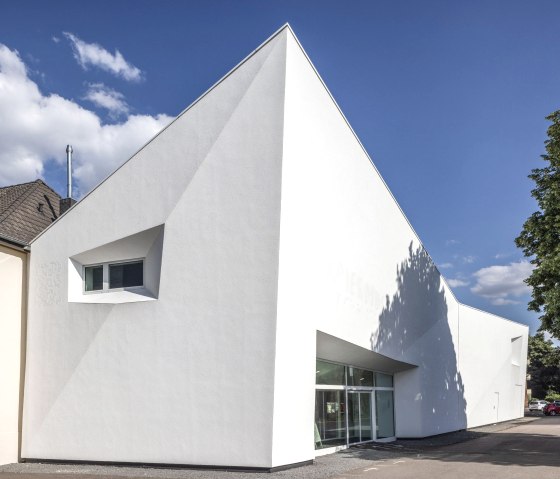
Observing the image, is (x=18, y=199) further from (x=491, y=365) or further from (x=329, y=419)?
(x=491, y=365)

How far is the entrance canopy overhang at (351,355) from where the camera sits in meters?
16.0

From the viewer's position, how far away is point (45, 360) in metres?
15.4

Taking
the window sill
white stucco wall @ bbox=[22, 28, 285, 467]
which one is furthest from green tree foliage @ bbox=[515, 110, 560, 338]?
the window sill

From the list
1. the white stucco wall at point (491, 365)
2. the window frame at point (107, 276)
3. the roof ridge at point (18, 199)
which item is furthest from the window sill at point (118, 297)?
the white stucco wall at point (491, 365)

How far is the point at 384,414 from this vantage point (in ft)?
72.9

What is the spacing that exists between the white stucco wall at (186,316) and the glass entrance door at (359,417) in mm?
6910

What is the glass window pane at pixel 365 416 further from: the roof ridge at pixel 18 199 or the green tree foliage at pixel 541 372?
the green tree foliage at pixel 541 372

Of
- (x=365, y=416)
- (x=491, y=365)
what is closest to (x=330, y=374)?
(x=365, y=416)

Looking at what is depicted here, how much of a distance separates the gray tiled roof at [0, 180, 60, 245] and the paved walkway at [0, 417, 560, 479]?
6.32 m

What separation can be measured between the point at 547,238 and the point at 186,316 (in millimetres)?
11881

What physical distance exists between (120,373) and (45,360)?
256 cm

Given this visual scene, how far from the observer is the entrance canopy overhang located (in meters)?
16.0

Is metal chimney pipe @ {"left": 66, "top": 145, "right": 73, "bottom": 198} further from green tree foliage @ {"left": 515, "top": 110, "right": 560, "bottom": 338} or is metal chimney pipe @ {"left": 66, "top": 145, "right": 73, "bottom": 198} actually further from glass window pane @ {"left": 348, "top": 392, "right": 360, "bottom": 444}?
green tree foliage @ {"left": 515, "top": 110, "right": 560, "bottom": 338}

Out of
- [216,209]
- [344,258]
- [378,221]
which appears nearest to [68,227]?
[216,209]
